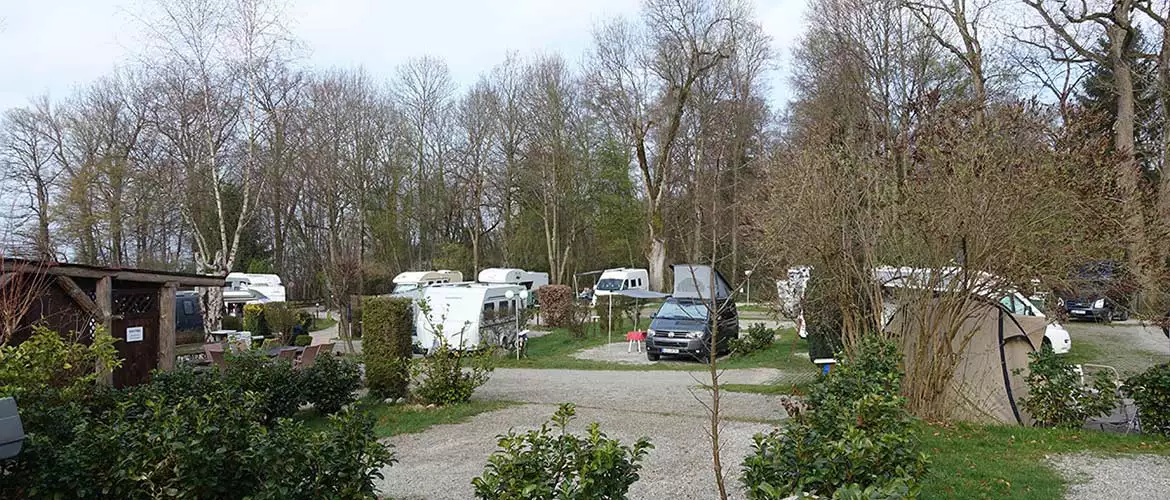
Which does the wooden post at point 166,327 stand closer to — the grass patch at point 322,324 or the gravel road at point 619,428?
the gravel road at point 619,428

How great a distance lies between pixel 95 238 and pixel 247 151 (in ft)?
48.5

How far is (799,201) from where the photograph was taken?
891cm

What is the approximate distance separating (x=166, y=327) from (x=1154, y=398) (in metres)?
12.0

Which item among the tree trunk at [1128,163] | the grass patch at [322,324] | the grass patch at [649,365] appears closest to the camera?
the tree trunk at [1128,163]

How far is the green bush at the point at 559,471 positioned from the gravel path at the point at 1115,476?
3881mm

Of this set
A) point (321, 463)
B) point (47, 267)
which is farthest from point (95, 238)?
point (321, 463)

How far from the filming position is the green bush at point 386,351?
1064 centimetres

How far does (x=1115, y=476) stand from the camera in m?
6.24

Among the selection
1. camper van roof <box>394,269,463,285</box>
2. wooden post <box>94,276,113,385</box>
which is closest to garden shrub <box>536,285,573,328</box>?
camper van roof <box>394,269,463,285</box>

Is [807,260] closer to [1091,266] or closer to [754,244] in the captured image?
[754,244]

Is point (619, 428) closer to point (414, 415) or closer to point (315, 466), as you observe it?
point (414, 415)

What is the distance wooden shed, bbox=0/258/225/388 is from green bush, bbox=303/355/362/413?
6.73 ft

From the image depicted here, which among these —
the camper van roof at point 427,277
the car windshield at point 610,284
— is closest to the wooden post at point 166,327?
the camper van roof at point 427,277

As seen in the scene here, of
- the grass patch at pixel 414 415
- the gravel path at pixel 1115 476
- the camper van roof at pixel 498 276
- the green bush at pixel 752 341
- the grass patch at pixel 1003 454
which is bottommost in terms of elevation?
the gravel path at pixel 1115 476
